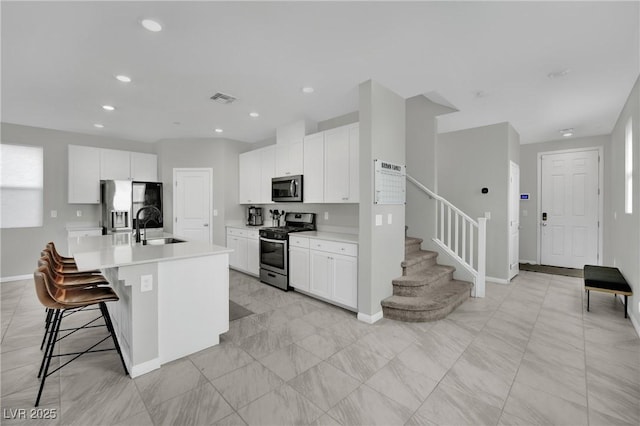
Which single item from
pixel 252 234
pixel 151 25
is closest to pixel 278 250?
pixel 252 234

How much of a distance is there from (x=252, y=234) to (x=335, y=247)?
2.08 metres

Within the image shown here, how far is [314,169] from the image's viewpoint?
170 inches

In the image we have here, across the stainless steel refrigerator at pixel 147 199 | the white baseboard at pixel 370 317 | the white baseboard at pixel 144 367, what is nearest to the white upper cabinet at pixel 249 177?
the stainless steel refrigerator at pixel 147 199

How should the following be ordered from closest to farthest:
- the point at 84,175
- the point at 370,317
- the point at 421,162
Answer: the point at 370,317, the point at 421,162, the point at 84,175

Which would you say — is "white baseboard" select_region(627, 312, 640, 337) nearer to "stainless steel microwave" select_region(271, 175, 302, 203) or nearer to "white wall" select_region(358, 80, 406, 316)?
"white wall" select_region(358, 80, 406, 316)

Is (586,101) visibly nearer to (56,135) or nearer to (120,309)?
(120,309)

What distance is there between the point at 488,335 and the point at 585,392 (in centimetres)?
88

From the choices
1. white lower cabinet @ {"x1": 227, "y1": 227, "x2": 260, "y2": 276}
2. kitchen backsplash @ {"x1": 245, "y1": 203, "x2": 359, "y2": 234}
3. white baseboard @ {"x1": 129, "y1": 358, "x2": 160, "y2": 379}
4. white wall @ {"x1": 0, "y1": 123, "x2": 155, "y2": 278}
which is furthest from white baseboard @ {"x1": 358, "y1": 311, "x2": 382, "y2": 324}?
white wall @ {"x1": 0, "y1": 123, "x2": 155, "y2": 278}

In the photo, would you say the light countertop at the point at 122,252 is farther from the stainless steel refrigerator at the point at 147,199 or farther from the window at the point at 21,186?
the window at the point at 21,186

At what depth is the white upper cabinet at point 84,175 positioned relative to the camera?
5.16 m

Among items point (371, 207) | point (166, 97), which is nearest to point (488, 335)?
point (371, 207)

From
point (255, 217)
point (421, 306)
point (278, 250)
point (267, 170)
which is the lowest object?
point (421, 306)

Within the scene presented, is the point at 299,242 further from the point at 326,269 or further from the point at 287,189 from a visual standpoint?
the point at 287,189

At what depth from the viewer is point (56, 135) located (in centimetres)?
519
